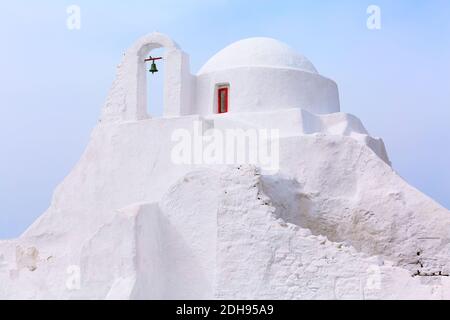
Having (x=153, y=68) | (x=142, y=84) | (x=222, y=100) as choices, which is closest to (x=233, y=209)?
(x=222, y=100)

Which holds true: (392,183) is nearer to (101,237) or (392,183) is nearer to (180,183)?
(180,183)

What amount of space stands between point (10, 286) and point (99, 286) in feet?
11.3

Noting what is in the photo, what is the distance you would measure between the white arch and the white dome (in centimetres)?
91

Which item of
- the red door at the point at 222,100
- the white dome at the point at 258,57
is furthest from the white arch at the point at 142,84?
the white dome at the point at 258,57

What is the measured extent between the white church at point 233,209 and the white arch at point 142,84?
0.04 metres

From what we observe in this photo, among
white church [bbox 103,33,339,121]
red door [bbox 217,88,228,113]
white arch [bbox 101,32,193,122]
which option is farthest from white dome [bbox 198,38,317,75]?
white arch [bbox 101,32,193,122]

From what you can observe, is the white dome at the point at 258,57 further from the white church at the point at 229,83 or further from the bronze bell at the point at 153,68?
the bronze bell at the point at 153,68

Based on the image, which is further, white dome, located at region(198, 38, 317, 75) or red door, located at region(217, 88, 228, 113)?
white dome, located at region(198, 38, 317, 75)

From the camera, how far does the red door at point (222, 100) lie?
55.8 ft

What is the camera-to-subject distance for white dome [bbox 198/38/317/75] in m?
17.2

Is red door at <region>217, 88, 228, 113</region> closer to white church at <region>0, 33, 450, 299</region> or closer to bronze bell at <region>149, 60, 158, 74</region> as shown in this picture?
white church at <region>0, 33, 450, 299</region>
